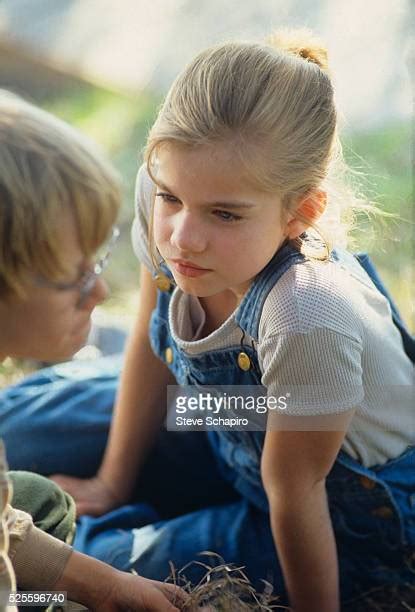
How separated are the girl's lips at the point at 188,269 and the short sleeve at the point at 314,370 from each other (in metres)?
0.10

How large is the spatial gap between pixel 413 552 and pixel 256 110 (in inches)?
23.1

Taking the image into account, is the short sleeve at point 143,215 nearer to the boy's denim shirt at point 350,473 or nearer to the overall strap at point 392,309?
the boy's denim shirt at point 350,473

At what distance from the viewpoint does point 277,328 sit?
0.97m

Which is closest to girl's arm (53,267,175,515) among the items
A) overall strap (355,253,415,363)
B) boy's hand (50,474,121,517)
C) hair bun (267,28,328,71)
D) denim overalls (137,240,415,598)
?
boy's hand (50,474,121,517)

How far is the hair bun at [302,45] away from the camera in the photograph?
1.01 metres

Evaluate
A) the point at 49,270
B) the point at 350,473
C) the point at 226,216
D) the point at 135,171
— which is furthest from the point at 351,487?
the point at 135,171

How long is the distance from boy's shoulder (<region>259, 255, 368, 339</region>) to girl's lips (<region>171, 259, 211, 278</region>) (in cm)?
8

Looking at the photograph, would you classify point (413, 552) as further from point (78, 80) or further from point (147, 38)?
point (78, 80)

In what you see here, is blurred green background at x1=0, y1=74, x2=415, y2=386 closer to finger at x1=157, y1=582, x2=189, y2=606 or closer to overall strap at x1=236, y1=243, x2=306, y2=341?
overall strap at x1=236, y1=243, x2=306, y2=341

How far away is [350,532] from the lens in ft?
3.80

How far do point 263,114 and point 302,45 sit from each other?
0.13m

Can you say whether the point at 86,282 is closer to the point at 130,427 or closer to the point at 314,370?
the point at 314,370

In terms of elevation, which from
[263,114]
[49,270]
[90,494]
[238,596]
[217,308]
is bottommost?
[90,494]

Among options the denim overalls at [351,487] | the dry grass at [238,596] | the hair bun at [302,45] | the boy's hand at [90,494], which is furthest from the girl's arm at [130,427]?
the hair bun at [302,45]
